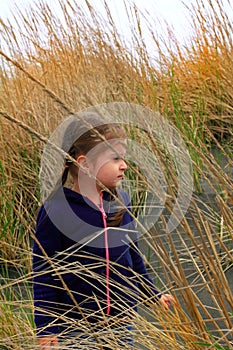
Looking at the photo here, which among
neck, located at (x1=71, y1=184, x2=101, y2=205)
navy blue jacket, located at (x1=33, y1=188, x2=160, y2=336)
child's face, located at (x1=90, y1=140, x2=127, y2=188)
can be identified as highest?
child's face, located at (x1=90, y1=140, x2=127, y2=188)

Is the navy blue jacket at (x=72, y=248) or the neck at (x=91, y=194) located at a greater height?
the neck at (x=91, y=194)

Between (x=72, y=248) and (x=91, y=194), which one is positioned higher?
(x=91, y=194)

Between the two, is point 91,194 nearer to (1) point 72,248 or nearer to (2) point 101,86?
(1) point 72,248

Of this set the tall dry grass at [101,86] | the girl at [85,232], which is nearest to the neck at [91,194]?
the girl at [85,232]

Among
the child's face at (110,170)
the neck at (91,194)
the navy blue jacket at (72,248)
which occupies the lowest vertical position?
the navy blue jacket at (72,248)

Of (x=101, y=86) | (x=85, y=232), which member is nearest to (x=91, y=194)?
(x=85, y=232)

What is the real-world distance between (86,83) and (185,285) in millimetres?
2859

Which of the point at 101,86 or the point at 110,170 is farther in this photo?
the point at 101,86

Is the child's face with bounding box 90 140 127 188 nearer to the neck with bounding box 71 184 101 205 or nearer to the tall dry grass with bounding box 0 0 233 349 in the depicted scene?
the neck with bounding box 71 184 101 205

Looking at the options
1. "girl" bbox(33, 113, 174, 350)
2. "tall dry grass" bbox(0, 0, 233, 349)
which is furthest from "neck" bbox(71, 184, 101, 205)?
"tall dry grass" bbox(0, 0, 233, 349)

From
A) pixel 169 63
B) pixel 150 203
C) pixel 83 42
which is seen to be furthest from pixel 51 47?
pixel 150 203

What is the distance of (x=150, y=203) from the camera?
329 cm

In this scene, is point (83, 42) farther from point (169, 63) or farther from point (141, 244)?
point (141, 244)

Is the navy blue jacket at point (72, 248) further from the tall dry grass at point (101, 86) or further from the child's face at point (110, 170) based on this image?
the tall dry grass at point (101, 86)
